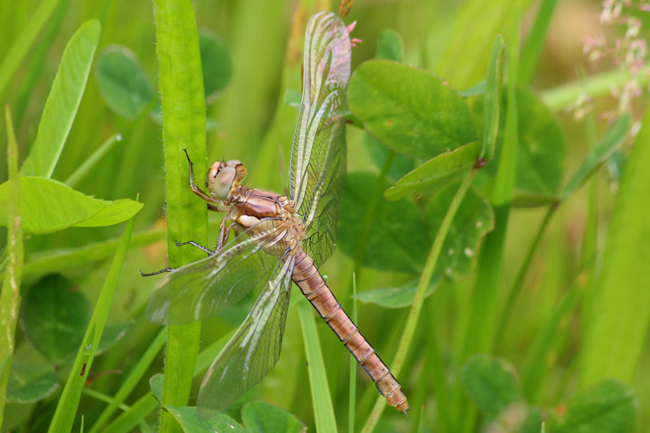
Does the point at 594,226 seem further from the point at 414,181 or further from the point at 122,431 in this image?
the point at 122,431

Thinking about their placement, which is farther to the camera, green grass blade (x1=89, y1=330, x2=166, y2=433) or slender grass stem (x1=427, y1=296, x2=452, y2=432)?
slender grass stem (x1=427, y1=296, x2=452, y2=432)

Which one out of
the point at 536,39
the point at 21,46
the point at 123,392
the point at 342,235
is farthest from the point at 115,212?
the point at 536,39

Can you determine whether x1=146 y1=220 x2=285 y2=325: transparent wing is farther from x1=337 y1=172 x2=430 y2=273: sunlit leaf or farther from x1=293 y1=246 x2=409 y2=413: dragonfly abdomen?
x1=337 y1=172 x2=430 y2=273: sunlit leaf

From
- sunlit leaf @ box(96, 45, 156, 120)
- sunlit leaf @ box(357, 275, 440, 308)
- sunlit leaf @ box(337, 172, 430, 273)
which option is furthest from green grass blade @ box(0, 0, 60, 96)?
sunlit leaf @ box(357, 275, 440, 308)

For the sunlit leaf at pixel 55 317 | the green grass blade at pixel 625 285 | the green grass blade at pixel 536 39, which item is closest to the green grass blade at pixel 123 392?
the sunlit leaf at pixel 55 317

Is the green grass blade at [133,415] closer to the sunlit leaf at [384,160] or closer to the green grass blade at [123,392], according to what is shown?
the green grass blade at [123,392]

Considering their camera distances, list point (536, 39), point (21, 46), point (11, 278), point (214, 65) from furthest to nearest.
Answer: point (214, 65) → point (536, 39) → point (21, 46) → point (11, 278)

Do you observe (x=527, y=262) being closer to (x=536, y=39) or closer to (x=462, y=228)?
(x=462, y=228)
